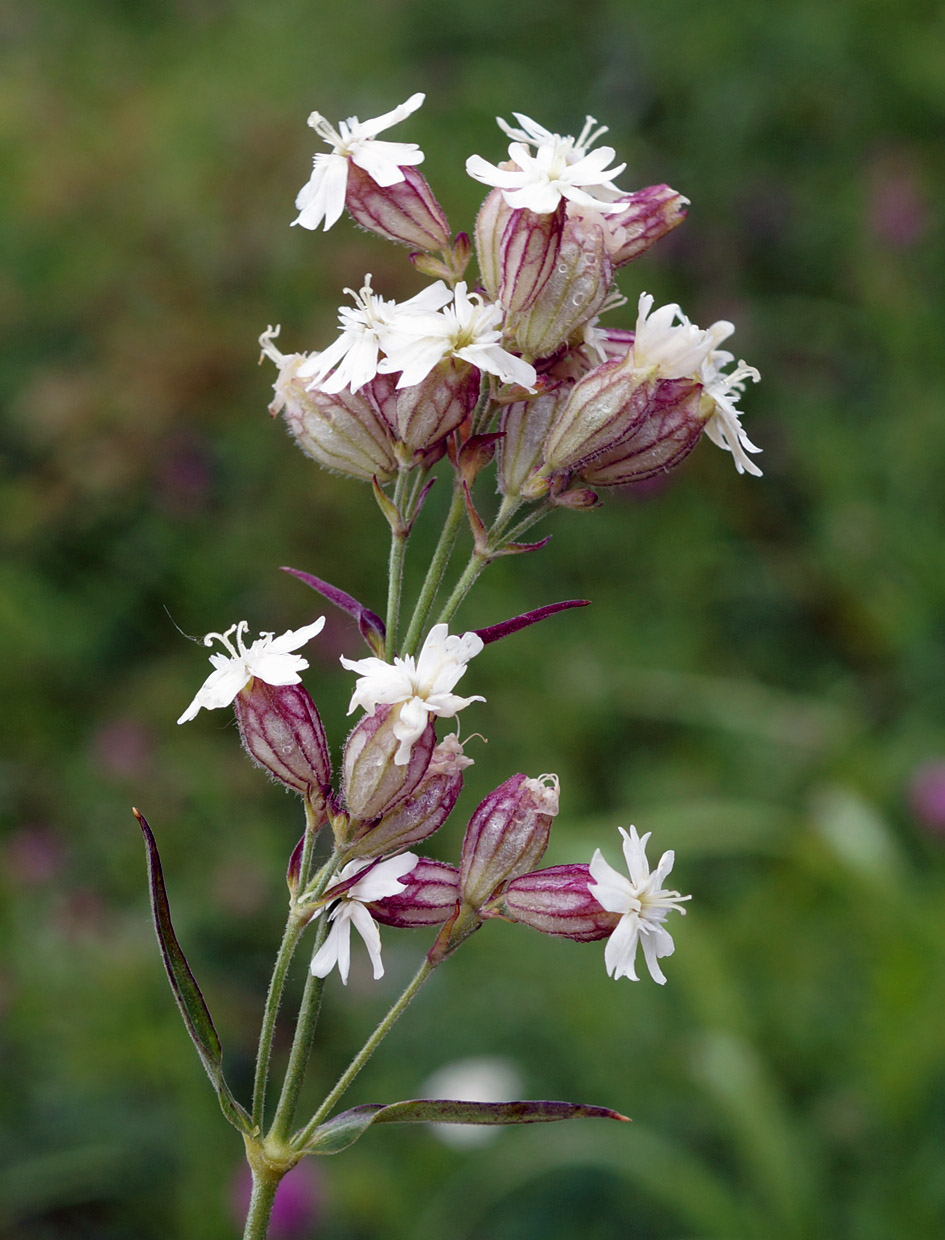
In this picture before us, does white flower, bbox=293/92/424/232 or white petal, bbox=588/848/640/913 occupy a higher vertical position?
white flower, bbox=293/92/424/232

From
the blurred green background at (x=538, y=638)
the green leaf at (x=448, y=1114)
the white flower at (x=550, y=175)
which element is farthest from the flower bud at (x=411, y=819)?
the blurred green background at (x=538, y=638)

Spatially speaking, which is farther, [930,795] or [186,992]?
[930,795]

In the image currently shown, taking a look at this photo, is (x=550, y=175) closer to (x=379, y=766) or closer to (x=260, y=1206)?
(x=379, y=766)

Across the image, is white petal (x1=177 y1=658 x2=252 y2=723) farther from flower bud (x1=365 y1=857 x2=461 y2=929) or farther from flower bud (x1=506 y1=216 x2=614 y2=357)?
flower bud (x1=506 y1=216 x2=614 y2=357)

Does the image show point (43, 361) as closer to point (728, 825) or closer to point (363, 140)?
point (728, 825)

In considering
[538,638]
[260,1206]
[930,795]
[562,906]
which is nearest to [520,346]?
[562,906]

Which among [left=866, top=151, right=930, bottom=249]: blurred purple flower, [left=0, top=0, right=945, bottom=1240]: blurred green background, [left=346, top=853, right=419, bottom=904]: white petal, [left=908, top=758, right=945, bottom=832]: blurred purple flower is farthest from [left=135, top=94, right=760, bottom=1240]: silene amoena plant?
[left=866, top=151, right=930, bottom=249]: blurred purple flower
